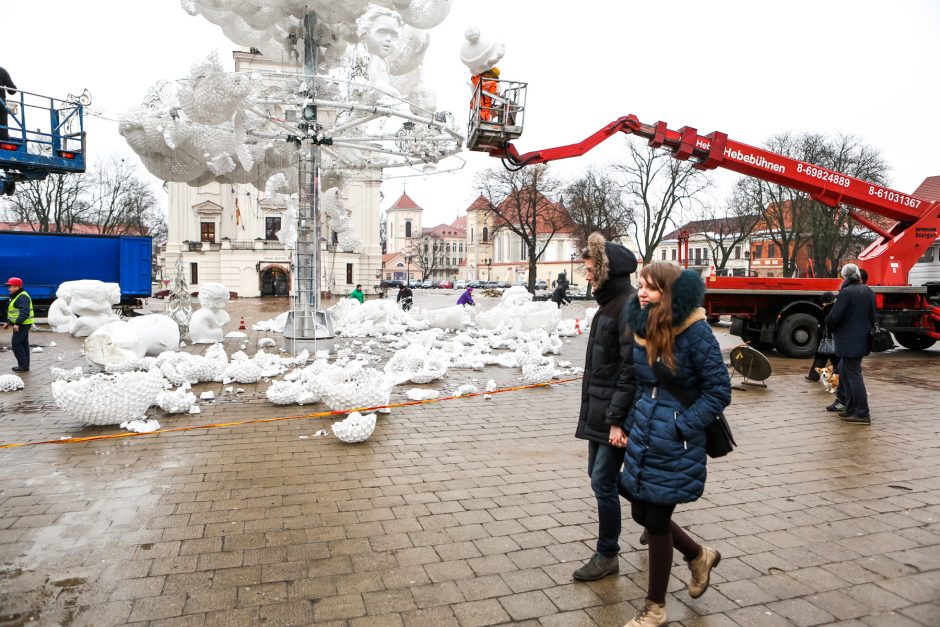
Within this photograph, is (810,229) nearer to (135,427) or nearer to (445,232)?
(135,427)

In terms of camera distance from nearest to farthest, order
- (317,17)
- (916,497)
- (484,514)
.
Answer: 1. (484,514)
2. (916,497)
3. (317,17)

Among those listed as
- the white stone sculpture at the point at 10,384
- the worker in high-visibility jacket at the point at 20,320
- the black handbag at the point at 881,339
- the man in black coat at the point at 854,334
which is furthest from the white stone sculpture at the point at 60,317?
the black handbag at the point at 881,339

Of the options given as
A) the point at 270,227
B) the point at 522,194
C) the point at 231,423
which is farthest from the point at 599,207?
the point at 231,423

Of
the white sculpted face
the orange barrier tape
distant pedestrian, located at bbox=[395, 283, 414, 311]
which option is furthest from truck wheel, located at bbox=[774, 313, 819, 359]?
distant pedestrian, located at bbox=[395, 283, 414, 311]

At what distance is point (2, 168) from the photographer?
40.2 ft

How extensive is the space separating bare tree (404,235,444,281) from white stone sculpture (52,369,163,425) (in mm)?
99320

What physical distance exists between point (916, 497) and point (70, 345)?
15295mm

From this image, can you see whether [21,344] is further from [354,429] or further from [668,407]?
[668,407]

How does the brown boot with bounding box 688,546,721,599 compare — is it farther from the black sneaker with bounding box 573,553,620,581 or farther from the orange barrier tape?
the orange barrier tape

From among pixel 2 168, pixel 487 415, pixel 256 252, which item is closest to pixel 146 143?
pixel 2 168

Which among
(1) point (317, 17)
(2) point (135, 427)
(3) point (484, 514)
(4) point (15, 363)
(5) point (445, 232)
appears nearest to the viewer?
(3) point (484, 514)

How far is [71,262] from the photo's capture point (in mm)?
20984

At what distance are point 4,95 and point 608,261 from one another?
13132 millimetres

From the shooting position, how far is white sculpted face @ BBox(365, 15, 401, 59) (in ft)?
38.2
